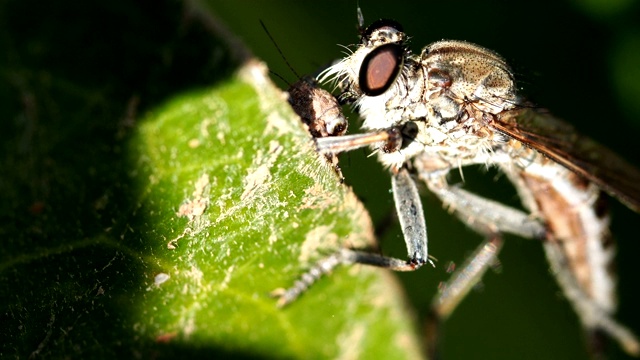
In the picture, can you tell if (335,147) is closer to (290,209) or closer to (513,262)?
(290,209)

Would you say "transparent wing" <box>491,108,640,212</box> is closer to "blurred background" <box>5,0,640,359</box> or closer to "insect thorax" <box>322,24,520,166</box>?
"insect thorax" <box>322,24,520,166</box>

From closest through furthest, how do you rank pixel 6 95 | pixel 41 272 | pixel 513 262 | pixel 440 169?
pixel 41 272 < pixel 6 95 < pixel 440 169 < pixel 513 262

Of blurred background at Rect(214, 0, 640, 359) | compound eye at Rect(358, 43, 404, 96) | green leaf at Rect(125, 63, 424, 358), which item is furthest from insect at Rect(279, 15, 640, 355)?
green leaf at Rect(125, 63, 424, 358)

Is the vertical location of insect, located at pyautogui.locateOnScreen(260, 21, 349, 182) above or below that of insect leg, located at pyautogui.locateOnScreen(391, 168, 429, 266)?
above

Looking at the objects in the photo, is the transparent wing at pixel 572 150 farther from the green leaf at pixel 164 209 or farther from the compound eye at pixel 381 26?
the green leaf at pixel 164 209

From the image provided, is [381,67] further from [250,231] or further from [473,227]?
[473,227]

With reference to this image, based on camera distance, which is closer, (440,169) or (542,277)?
(440,169)

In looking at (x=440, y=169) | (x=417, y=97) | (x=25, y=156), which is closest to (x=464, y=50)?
(x=417, y=97)

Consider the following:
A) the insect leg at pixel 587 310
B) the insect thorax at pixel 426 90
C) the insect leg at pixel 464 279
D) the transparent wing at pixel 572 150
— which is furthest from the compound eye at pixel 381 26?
the insect leg at pixel 587 310
